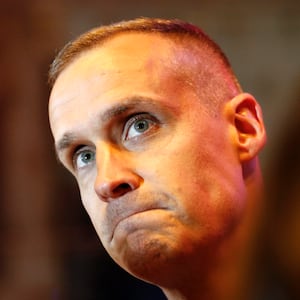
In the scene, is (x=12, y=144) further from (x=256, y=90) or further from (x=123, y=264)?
(x=256, y=90)

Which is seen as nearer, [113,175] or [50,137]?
[113,175]

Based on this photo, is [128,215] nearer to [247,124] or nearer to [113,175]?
[113,175]

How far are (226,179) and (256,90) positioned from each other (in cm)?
18

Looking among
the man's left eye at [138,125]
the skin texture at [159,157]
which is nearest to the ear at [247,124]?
the skin texture at [159,157]

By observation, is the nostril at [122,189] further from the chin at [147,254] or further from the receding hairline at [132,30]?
the receding hairline at [132,30]

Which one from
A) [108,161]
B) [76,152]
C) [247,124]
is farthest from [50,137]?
[247,124]

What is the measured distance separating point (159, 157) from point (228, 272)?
0.18 m

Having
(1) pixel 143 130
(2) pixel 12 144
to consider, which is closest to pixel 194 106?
(1) pixel 143 130

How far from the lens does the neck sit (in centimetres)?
75

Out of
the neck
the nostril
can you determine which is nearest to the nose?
the nostril

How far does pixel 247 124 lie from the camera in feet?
2.64

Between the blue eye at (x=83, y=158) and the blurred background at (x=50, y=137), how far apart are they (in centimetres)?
6

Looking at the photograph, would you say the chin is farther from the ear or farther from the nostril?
the ear

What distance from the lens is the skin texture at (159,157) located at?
723mm
